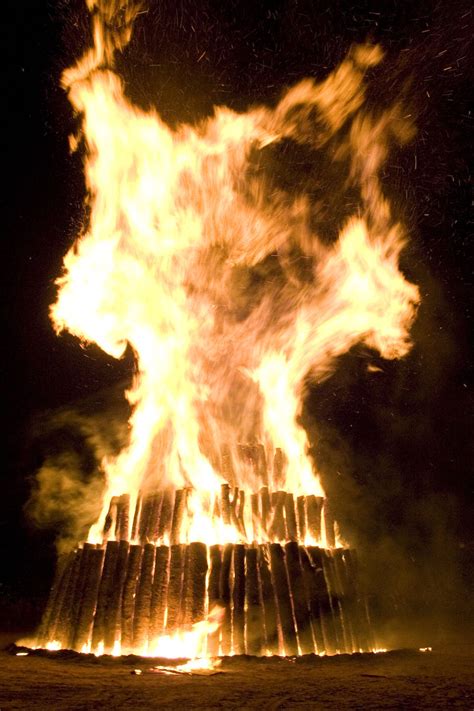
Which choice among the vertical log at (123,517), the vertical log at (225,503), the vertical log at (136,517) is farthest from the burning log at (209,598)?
the vertical log at (225,503)

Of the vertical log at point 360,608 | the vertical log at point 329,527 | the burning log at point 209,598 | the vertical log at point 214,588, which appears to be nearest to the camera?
the vertical log at point 214,588

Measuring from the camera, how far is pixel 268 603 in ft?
20.3

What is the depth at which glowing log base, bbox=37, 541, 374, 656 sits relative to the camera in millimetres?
5988

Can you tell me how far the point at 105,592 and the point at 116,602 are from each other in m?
0.18

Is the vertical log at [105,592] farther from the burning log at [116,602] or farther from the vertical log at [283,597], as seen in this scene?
the vertical log at [283,597]

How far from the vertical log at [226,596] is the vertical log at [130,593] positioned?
976mm

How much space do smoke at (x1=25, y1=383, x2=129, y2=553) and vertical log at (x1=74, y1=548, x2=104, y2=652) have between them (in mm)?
4596

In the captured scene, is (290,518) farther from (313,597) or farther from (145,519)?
(145,519)

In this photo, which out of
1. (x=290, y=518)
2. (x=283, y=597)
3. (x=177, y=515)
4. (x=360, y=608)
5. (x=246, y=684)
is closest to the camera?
(x=246, y=684)

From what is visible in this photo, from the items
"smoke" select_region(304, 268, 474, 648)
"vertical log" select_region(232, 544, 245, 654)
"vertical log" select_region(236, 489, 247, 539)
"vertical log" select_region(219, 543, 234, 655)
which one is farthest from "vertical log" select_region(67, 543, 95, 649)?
"smoke" select_region(304, 268, 474, 648)

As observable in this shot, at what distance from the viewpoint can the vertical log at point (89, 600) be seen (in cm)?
606

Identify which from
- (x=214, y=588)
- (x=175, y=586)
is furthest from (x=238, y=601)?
(x=175, y=586)

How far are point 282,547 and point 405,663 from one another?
1.77m

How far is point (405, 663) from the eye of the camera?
5684 millimetres
